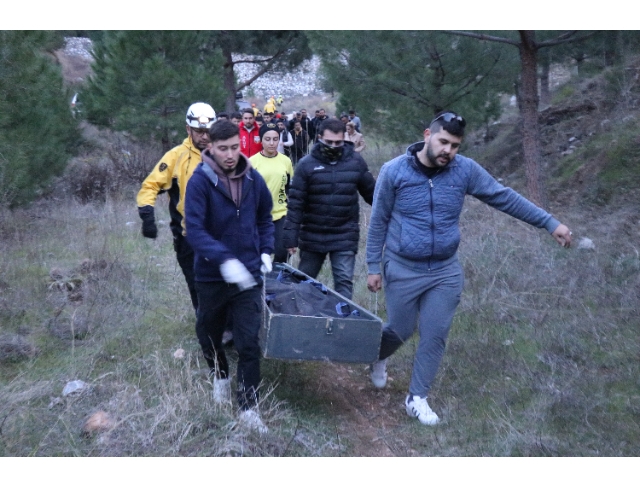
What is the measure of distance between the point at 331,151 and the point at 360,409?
2.00 metres

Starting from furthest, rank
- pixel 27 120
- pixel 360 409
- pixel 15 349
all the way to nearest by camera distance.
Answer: pixel 27 120, pixel 15 349, pixel 360 409

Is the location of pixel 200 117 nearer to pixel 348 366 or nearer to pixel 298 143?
pixel 348 366


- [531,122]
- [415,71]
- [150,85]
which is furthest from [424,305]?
[150,85]

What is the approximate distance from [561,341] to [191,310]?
3.34 metres

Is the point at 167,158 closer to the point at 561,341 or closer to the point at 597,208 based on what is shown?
the point at 561,341

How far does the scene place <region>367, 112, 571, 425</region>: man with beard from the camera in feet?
14.5

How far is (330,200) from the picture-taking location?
18.4 ft

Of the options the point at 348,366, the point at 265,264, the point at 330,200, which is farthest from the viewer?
the point at 348,366

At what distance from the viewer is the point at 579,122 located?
13641mm

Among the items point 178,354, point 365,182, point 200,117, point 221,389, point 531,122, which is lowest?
point 178,354

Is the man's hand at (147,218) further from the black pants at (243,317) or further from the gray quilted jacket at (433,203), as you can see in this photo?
the gray quilted jacket at (433,203)

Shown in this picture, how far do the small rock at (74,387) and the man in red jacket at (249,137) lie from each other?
5.53 meters

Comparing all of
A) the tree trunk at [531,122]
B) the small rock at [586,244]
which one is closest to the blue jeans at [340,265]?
the small rock at [586,244]

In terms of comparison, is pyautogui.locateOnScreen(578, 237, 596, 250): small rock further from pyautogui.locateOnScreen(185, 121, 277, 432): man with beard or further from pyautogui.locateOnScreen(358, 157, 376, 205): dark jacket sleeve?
pyautogui.locateOnScreen(185, 121, 277, 432): man with beard
